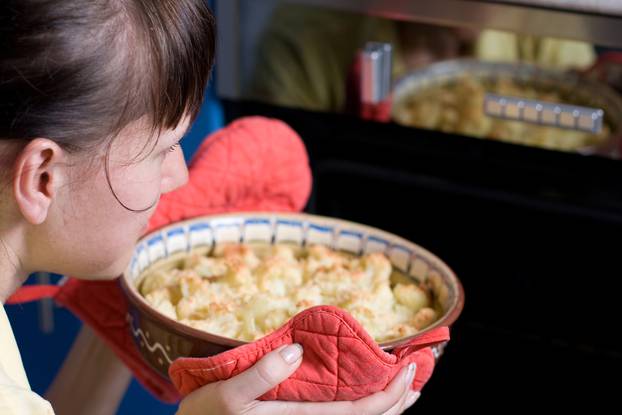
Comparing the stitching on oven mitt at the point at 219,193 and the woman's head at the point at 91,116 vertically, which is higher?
the woman's head at the point at 91,116

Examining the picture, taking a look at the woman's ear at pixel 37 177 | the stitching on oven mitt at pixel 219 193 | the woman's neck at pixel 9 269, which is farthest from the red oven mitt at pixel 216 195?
the woman's ear at pixel 37 177

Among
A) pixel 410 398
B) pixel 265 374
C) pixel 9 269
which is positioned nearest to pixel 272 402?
A: pixel 265 374

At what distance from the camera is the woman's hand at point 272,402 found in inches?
34.3

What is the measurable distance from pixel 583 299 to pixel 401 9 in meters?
0.45

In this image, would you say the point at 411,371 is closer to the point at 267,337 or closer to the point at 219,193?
the point at 267,337

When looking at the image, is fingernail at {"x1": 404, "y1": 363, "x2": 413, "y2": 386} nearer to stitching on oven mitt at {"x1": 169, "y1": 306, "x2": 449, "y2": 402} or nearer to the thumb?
stitching on oven mitt at {"x1": 169, "y1": 306, "x2": 449, "y2": 402}

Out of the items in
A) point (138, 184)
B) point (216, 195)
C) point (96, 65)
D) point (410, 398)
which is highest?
point (96, 65)

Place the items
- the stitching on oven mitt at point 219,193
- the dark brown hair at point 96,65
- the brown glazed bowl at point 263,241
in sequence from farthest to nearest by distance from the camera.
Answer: the stitching on oven mitt at point 219,193 → the brown glazed bowl at point 263,241 → the dark brown hair at point 96,65

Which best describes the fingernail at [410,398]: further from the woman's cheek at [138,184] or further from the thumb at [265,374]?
the woman's cheek at [138,184]

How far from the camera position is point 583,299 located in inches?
52.4

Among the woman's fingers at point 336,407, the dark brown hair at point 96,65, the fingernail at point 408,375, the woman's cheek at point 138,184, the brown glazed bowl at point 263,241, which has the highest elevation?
the dark brown hair at point 96,65

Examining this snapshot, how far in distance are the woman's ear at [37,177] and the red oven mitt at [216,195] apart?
0.30 meters

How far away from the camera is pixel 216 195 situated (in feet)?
3.97

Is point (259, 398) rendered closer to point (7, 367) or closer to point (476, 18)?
point (7, 367)
